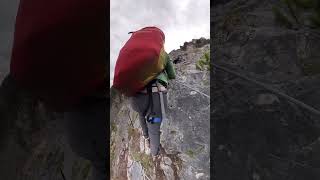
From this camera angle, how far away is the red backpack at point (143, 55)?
1823 mm

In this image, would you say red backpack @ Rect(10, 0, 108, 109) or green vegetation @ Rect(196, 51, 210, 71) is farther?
green vegetation @ Rect(196, 51, 210, 71)

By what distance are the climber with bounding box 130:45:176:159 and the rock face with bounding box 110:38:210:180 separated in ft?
0.08

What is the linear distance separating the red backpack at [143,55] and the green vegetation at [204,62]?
0.16 m

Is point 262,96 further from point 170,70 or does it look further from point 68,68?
point 68,68

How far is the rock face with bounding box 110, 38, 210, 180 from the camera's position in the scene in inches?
72.5

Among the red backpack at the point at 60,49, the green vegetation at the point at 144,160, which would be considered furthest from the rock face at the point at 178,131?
the red backpack at the point at 60,49

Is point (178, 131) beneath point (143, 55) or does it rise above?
beneath

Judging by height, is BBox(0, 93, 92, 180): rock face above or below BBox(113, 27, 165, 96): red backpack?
below

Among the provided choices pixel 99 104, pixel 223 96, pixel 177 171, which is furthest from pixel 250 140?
pixel 99 104

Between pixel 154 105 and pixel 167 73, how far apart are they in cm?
15

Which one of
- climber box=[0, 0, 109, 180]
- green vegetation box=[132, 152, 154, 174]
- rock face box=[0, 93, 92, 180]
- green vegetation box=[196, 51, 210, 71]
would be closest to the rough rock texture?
green vegetation box=[196, 51, 210, 71]

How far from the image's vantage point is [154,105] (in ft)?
6.09

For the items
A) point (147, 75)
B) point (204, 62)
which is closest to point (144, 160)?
point (147, 75)

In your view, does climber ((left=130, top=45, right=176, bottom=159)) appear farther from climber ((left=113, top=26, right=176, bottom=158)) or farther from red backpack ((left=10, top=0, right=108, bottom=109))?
red backpack ((left=10, top=0, right=108, bottom=109))
